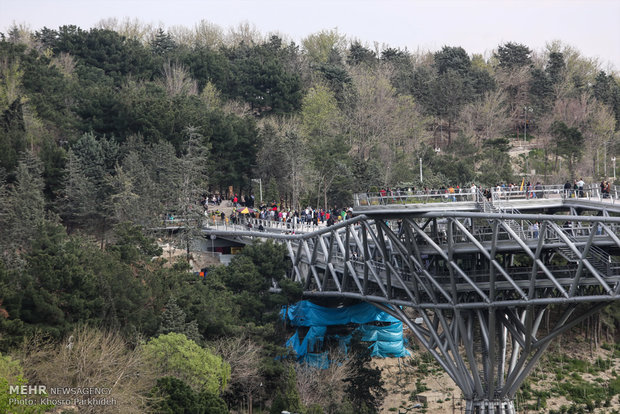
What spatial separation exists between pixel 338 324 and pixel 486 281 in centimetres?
1569

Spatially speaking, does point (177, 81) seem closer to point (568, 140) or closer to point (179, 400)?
point (568, 140)

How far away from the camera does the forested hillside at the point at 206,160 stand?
149ft

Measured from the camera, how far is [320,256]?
5869cm

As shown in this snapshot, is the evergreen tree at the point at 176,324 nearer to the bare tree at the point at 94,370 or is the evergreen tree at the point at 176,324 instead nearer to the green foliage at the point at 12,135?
the bare tree at the point at 94,370

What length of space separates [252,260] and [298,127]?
126ft

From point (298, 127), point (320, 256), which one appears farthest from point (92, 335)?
point (298, 127)

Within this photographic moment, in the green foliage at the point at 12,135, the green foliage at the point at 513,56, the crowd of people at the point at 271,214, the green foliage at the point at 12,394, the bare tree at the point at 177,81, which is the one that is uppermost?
the green foliage at the point at 513,56

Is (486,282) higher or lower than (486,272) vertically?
lower

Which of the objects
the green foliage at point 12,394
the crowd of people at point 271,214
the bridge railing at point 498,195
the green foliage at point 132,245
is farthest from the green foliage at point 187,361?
the crowd of people at point 271,214

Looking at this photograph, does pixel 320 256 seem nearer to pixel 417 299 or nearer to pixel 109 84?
pixel 417 299

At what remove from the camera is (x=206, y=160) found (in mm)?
78188

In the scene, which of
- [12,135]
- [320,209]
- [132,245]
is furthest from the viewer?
[320,209]

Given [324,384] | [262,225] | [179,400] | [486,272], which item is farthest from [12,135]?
[486,272]

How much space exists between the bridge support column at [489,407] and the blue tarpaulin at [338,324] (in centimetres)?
1339
